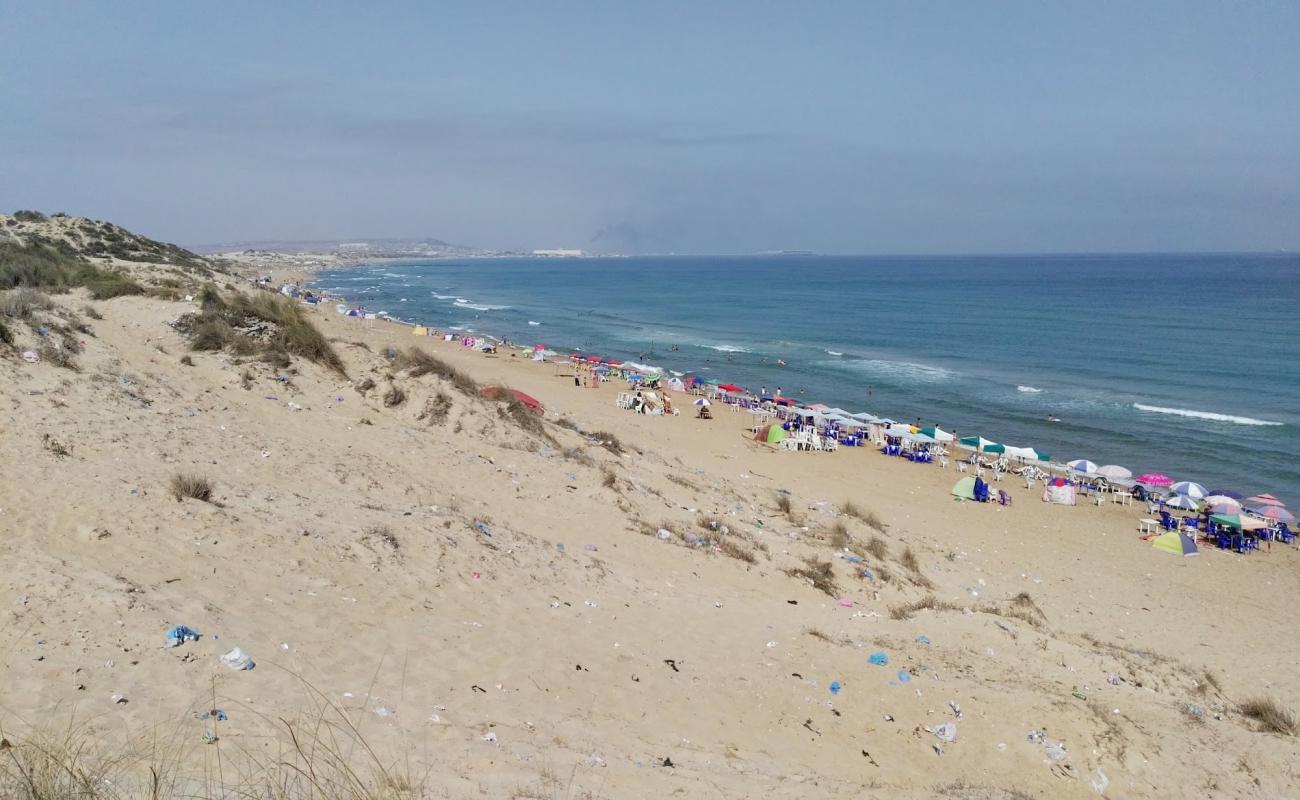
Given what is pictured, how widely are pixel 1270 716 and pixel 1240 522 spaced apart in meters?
13.9

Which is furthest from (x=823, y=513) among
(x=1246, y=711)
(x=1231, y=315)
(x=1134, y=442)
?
(x=1231, y=315)

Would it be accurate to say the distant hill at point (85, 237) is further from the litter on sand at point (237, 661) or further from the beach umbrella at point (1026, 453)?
the beach umbrella at point (1026, 453)

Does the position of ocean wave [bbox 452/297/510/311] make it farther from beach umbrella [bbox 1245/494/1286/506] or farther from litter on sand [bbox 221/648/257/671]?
litter on sand [bbox 221/648/257/671]

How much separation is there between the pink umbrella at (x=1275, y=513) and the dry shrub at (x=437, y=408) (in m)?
20.5

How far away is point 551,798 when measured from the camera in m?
4.30

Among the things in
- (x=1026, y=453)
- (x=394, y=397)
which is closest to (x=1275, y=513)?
(x=1026, y=453)

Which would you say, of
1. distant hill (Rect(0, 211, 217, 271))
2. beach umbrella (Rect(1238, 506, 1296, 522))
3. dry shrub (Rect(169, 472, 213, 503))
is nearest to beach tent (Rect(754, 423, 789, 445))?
beach umbrella (Rect(1238, 506, 1296, 522))

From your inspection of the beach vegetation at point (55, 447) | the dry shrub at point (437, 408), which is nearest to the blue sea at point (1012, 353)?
the dry shrub at point (437, 408)

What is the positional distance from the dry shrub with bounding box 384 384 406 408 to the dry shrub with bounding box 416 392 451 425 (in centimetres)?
64

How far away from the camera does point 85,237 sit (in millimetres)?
45906

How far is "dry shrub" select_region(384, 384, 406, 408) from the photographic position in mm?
15125

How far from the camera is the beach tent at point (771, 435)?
25.8m

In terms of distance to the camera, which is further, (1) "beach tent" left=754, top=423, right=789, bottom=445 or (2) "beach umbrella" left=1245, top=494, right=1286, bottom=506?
(1) "beach tent" left=754, top=423, right=789, bottom=445

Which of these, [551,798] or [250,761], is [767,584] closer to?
[551,798]
